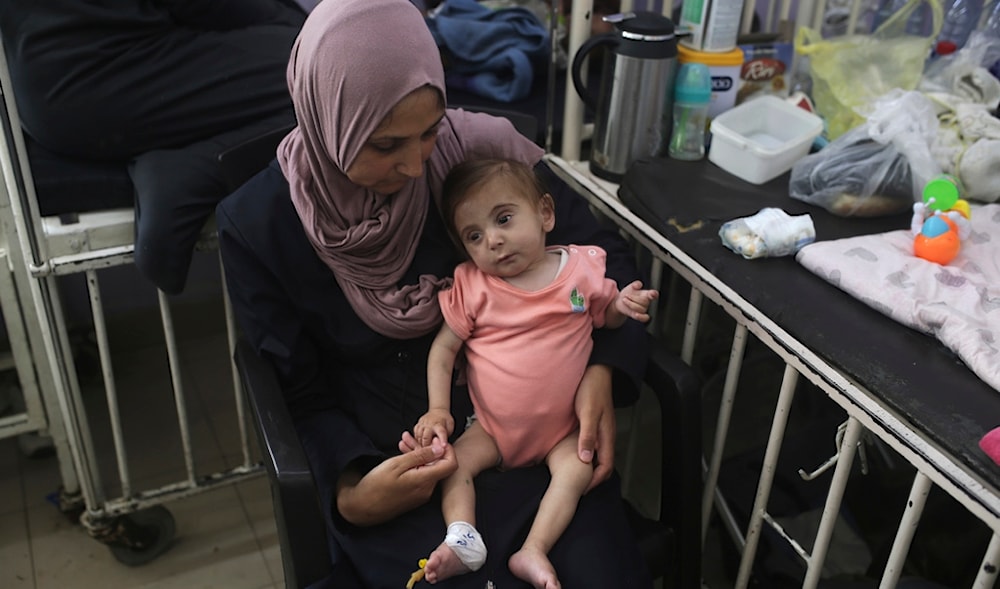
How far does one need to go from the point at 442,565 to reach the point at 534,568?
0.42 feet

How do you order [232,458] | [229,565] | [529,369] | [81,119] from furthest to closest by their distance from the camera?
[232,458], [229,565], [81,119], [529,369]

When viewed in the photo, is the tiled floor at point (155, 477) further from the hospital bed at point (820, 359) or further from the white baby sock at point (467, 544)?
the white baby sock at point (467, 544)

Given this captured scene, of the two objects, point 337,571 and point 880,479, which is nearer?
point 337,571

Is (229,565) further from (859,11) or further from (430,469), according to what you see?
(859,11)

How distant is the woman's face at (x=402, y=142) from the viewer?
119 centimetres

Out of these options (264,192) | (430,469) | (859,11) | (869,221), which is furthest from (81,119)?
(859,11)

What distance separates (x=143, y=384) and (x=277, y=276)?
1279 mm

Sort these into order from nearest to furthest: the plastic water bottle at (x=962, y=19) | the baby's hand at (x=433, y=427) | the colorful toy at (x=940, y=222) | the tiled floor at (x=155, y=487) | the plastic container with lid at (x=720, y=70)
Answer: the baby's hand at (x=433, y=427), the colorful toy at (x=940, y=222), the plastic container with lid at (x=720, y=70), the tiled floor at (x=155, y=487), the plastic water bottle at (x=962, y=19)

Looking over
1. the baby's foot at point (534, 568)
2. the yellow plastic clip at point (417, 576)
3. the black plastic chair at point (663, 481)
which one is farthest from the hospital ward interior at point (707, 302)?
the baby's foot at point (534, 568)

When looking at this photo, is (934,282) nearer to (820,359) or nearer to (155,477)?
(820,359)

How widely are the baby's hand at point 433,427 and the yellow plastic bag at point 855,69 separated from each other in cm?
107

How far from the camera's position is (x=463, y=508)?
125cm

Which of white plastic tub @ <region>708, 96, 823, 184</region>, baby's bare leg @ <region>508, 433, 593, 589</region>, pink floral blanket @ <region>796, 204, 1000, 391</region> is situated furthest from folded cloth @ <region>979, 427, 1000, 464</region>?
white plastic tub @ <region>708, 96, 823, 184</region>

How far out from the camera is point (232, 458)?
215 cm
